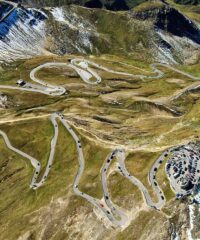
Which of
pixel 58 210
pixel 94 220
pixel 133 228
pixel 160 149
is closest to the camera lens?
pixel 133 228

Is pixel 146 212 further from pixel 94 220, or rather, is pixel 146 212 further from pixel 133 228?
pixel 94 220

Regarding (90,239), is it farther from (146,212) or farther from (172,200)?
(172,200)

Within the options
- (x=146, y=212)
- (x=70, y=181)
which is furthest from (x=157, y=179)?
(x=70, y=181)

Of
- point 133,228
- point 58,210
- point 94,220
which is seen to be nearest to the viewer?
point 133,228

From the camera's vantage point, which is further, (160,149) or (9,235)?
(160,149)

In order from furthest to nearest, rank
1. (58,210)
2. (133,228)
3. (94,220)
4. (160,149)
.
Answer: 1. (160,149)
2. (58,210)
3. (94,220)
4. (133,228)

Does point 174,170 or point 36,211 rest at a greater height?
point 174,170

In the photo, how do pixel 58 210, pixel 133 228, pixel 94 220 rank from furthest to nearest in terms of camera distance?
1. pixel 58 210
2. pixel 94 220
3. pixel 133 228

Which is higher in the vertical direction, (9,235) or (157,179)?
(157,179)

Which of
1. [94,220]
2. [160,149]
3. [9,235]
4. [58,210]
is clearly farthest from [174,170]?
[9,235]
